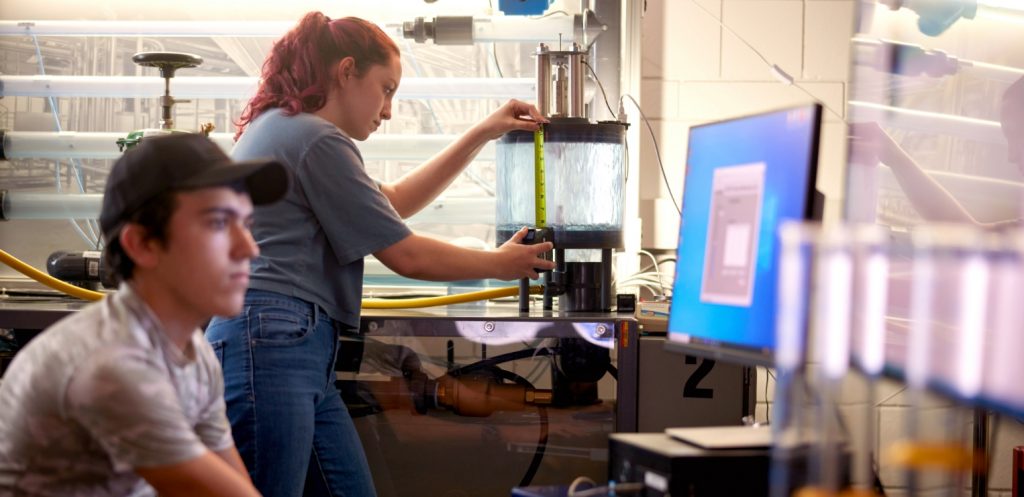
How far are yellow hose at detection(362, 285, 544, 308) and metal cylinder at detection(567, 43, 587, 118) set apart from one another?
40 centimetres

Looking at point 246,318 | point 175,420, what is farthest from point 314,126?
point 175,420

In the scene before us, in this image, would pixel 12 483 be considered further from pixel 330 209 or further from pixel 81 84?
pixel 81 84

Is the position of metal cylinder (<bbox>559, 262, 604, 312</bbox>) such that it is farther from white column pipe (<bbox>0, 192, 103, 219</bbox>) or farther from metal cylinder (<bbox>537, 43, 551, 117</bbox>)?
white column pipe (<bbox>0, 192, 103, 219</bbox>)

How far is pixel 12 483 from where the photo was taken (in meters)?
1.30

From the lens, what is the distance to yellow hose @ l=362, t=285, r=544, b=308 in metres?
2.47

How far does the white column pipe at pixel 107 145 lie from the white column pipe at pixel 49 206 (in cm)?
11

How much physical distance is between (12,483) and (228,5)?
198cm

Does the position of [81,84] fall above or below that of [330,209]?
above

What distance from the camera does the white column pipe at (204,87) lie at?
9.41ft

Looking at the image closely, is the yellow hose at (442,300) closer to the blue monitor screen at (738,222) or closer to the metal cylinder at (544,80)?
the metal cylinder at (544,80)

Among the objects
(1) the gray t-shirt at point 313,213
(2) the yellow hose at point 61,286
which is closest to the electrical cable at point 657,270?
(1) the gray t-shirt at point 313,213

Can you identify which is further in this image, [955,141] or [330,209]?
[955,141]

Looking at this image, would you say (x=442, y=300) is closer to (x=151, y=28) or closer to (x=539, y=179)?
(x=539, y=179)

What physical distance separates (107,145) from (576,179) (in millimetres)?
1288
